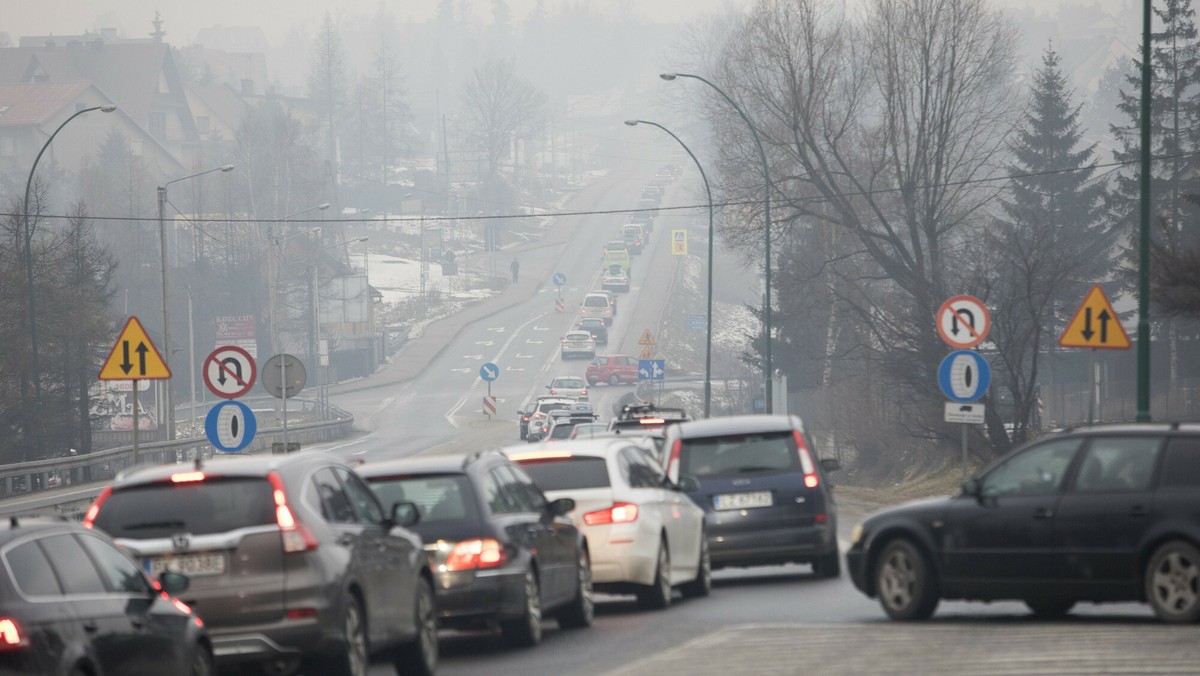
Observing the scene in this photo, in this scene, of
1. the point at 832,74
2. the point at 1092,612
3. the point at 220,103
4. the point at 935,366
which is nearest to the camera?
the point at 1092,612

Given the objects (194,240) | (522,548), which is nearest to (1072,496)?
(522,548)

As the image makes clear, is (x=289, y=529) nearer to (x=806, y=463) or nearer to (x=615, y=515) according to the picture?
(x=615, y=515)

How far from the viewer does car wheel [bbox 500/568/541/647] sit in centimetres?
1337

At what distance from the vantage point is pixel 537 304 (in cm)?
12062

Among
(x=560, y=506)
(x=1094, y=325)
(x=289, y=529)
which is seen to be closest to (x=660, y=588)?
(x=560, y=506)

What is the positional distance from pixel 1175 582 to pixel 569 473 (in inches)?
219

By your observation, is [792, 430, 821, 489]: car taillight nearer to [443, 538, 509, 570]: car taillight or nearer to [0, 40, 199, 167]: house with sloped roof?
[443, 538, 509, 570]: car taillight

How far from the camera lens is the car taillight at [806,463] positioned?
17688 mm

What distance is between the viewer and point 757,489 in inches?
701

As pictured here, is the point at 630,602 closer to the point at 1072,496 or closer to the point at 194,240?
the point at 1072,496

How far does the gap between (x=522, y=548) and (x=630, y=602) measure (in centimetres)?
444

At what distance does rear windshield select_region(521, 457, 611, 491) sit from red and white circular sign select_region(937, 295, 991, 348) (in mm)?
9488

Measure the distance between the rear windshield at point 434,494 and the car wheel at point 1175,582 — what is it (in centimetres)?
465

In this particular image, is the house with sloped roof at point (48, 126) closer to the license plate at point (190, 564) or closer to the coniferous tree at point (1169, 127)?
the coniferous tree at point (1169, 127)
